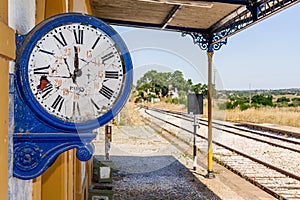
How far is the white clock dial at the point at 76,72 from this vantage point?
3.28ft

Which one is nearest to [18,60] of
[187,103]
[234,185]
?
[234,185]

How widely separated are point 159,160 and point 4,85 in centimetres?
840

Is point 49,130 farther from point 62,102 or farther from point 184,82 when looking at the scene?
point 184,82

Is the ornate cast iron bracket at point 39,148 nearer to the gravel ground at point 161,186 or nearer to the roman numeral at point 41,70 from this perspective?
the roman numeral at point 41,70

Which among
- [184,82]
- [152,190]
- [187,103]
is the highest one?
[184,82]

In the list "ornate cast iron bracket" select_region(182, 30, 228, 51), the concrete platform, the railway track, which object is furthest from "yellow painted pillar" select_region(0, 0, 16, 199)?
"ornate cast iron bracket" select_region(182, 30, 228, 51)

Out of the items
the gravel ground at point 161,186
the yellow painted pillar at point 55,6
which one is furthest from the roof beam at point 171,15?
the gravel ground at point 161,186

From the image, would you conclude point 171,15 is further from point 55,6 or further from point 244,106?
point 244,106

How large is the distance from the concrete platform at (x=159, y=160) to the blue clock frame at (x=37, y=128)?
1844 millimetres

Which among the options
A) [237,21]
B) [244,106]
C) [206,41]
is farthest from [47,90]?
[244,106]

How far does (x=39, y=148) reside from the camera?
999 millimetres

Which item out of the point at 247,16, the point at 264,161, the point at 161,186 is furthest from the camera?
the point at 264,161

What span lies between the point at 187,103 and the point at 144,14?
8.78 ft

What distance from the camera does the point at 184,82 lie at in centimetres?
809
